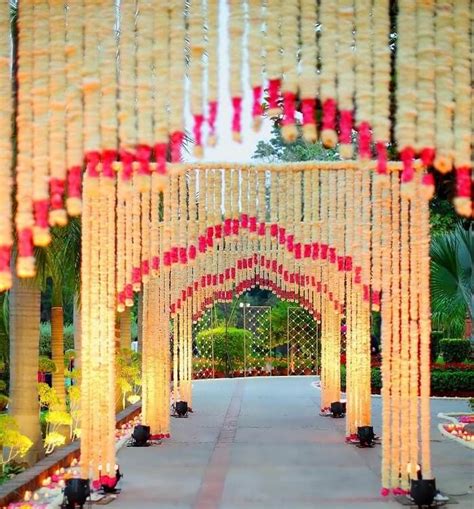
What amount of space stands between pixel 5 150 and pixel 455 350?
20937mm

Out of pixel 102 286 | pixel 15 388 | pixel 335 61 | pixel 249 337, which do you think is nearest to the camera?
pixel 335 61

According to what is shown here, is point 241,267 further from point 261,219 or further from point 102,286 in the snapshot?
point 102,286

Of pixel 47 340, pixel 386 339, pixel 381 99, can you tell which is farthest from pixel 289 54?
pixel 47 340

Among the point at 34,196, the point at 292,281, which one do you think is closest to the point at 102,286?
the point at 34,196

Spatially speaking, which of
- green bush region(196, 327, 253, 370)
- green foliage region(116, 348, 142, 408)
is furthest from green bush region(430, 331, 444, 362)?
green foliage region(116, 348, 142, 408)

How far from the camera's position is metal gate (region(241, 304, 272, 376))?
1112 inches

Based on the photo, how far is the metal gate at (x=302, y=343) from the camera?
28219 millimetres

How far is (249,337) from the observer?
2764cm

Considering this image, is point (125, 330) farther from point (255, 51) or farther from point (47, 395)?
point (255, 51)

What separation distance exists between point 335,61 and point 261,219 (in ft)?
19.3

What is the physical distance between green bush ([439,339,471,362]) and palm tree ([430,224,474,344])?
10434 mm

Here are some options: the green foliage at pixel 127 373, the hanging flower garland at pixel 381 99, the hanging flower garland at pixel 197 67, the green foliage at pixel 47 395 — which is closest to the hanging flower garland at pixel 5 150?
the hanging flower garland at pixel 197 67

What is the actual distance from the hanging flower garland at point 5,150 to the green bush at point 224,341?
74.9ft

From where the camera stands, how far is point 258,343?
1123 inches
